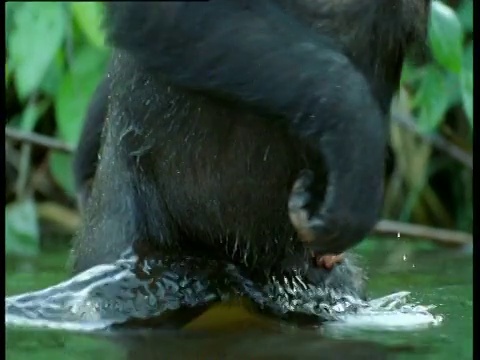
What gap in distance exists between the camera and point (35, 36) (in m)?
2.70

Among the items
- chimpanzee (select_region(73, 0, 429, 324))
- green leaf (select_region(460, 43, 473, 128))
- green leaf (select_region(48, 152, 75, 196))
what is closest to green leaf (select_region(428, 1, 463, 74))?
green leaf (select_region(460, 43, 473, 128))

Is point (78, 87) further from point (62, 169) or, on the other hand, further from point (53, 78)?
point (62, 169)

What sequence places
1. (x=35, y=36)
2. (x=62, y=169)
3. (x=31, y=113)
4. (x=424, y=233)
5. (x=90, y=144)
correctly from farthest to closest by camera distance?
1. (x=62, y=169)
2. (x=31, y=113)
3. (x=424, y=233)
4. (x=35, y=36)
5. (x=90, y=144)

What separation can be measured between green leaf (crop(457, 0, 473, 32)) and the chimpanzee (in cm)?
128

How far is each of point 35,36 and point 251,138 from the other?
→ 1.04 metres

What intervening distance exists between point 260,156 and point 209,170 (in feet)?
0.28

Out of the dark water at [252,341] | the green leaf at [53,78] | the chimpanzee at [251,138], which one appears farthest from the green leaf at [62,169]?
the dark water at [252,341]

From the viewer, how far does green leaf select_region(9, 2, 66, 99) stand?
2682mm

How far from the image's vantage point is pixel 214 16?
5.37 ft

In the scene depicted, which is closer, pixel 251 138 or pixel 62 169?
pixel 251 138

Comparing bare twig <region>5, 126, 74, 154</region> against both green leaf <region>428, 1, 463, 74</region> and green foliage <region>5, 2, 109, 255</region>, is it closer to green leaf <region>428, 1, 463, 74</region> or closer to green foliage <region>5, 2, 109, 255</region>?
green foliage <region>5, 2, 109, 255</region>

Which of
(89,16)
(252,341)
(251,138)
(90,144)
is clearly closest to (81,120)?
(89,16)

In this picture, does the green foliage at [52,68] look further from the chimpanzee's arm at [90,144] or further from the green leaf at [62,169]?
the chimpanzee's arm at [90,144]
